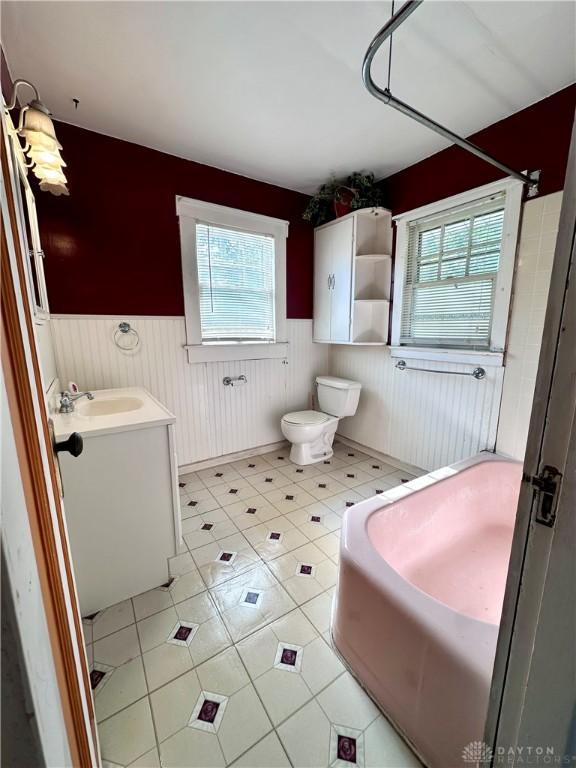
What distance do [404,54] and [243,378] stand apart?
2.23m

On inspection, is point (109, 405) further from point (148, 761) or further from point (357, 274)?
point (357, 274)

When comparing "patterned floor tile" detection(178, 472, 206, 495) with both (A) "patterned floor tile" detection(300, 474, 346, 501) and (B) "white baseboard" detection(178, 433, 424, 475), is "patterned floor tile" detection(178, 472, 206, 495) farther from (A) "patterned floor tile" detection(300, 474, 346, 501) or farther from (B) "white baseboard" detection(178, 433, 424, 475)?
(A) "patterned floor tile" detection(300, 474, 346, 501)

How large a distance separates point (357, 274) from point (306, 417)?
1353 millimetres

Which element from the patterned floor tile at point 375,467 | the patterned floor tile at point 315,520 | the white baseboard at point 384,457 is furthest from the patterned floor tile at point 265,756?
the white baseboard at point 384,457

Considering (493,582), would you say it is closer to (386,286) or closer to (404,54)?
(386,286)

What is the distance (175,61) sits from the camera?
1449 millimetres

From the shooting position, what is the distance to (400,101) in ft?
4.48

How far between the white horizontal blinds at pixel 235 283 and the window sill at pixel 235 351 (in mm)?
71

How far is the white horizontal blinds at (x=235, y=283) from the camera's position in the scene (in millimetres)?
2484

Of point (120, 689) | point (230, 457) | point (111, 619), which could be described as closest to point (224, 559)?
point (111, 619)

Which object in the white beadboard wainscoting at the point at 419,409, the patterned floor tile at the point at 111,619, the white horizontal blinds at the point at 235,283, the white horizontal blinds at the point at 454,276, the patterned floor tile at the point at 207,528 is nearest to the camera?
the patterned floor tile at the point at 111,619

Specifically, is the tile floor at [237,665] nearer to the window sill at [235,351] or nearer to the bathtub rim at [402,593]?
the bathtub rim at [402,593]

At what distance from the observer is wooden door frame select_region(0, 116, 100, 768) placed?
0.44 m

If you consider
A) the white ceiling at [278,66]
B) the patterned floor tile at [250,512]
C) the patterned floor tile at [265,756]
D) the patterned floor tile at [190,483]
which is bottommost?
the patterned floor tile at [265,756]
